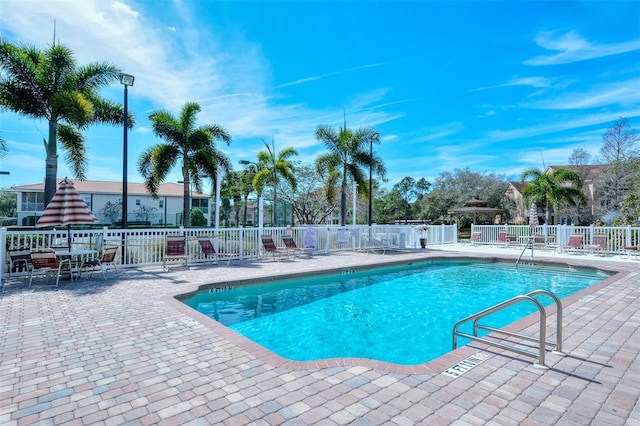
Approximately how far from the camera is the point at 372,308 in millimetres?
7312

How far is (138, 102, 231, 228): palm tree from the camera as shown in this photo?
1633 centimetres

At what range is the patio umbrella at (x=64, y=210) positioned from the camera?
Answer: 7.90m

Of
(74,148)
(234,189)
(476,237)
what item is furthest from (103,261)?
(234,189)

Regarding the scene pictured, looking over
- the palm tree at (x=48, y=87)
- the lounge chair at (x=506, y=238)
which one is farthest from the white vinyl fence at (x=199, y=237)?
the palm tree at (x=48, y=87)

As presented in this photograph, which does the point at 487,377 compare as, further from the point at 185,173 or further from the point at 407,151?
the point at 407,151

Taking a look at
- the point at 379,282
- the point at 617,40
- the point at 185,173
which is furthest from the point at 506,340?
the point at 185,173

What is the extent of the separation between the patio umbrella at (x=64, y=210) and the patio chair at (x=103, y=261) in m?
0.69

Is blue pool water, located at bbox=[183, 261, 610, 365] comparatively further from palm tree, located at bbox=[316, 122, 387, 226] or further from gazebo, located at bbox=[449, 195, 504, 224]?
gazebo, located at bbox=[449, 195, 504, 224]

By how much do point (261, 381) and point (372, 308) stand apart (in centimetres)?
458

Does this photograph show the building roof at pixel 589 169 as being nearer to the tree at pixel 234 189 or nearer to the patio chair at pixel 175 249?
the tree at pixel 234 189

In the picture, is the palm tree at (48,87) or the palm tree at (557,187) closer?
the palm tree at (48,87)

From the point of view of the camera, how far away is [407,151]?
1339 inches

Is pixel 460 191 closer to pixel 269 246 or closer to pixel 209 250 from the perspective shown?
pixel 269 246

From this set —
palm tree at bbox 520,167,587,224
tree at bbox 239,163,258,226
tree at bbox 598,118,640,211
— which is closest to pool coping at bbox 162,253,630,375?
palm tree at bbox 520,167,587,224
